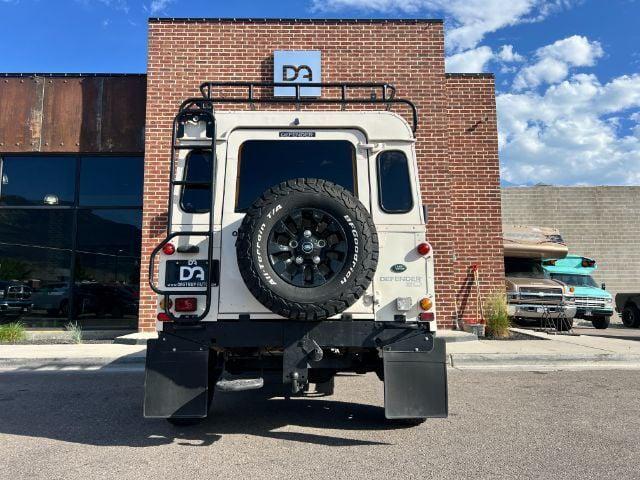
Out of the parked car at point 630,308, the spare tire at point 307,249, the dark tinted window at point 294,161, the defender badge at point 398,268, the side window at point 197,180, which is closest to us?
the spare tire at point 307,249

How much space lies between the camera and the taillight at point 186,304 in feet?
14.0

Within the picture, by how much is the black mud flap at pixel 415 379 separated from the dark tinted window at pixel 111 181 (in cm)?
1012

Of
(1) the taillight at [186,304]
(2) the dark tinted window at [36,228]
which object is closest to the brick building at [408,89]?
(2) the dark tinted window at [36,228]

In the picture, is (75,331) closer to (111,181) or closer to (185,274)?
(111,181)

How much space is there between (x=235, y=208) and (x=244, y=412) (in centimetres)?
236

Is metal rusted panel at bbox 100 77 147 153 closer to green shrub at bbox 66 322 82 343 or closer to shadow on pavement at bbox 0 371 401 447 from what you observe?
green shrub at bbox 66 322 82 343

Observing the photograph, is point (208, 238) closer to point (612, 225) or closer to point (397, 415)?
point (397, 415)

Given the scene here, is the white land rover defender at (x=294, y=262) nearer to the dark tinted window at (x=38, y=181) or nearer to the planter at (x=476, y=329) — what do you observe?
the planter at (x=476, y=329)

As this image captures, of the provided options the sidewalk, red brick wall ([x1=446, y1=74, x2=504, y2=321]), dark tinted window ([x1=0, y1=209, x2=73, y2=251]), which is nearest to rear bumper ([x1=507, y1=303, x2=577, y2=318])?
red brick wall ([x1=446, y1=74, x2=504, y2=321])

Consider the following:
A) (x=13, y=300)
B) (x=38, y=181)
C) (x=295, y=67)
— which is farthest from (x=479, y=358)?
(x=38, y=181)

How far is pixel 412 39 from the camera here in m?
11.6

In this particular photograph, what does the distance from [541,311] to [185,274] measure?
1112 cm

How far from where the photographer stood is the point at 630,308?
17703 millimetres

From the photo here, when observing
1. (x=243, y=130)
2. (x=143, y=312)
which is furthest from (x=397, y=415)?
(x=143, y=312)
